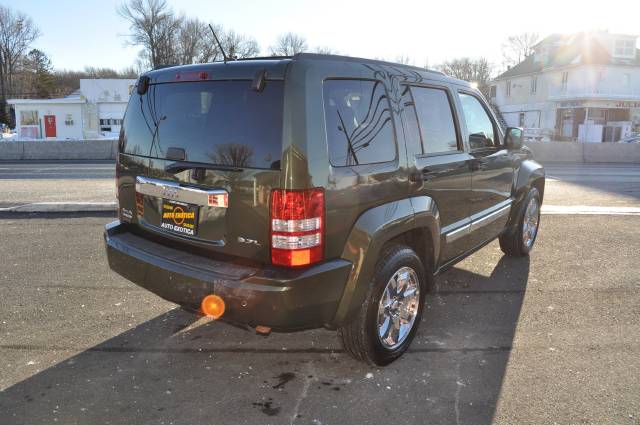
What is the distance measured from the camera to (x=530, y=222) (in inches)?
233

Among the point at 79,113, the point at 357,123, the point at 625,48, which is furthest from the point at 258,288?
the point at 625,48

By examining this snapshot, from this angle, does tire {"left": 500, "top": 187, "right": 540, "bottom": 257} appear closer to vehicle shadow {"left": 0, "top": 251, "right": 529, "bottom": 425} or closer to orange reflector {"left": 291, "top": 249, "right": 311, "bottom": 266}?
vehicle shadow {"left": 0, "top": 251, "right": 529, "bottom": 425}

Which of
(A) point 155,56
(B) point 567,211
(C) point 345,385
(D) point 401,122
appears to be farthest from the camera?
(A) point 155,56

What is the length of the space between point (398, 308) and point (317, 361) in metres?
0.67

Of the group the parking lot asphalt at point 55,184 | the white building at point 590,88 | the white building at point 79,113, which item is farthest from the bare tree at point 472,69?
the parking lot asphalt at point 55,184

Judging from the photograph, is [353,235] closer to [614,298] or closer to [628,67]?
[614,298]

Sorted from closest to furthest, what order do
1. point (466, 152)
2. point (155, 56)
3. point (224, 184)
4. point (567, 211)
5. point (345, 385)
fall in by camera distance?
1. point (224, 184)
2. point (345, 385)
3. point (466, 152)
4. point (567, 211)
5. point (155, 56)

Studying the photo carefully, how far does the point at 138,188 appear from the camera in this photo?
11.2 ft

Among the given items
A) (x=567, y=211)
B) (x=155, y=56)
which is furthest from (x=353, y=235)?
(x=155, y=56)

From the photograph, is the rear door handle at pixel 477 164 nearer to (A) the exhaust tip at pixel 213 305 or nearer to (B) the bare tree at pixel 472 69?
(A) the exhaust tip at pixel 213 305

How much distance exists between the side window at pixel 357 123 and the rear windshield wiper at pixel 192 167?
1.86 ft

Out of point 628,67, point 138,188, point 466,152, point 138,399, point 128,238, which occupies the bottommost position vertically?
point 138,399

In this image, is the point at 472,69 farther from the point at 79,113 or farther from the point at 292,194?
the point at 292,194

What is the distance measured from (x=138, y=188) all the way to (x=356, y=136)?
1547mm
